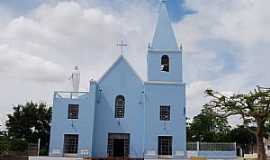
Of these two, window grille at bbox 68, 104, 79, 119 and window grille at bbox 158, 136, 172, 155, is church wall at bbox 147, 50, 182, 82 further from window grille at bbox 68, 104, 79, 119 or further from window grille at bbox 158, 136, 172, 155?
window grille at bbox 68, 104, 79, 119

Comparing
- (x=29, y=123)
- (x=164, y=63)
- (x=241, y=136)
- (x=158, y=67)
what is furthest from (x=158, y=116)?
(x=241, y=136)

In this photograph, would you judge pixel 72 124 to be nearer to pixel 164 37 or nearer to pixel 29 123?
pixel 164 37

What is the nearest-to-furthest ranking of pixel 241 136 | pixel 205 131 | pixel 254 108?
1. pixel 254 108
2. pixel 205 131
3. pixel 241 136

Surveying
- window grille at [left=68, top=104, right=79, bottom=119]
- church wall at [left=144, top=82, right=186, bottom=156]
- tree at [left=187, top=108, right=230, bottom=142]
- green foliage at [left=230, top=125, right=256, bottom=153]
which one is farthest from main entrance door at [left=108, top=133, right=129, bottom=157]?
Result: green foliage at [left=230, top=125, right=256, bottom=153]

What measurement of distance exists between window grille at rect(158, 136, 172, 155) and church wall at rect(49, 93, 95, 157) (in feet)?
16.8

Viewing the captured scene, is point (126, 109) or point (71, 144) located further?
point (126, 109)

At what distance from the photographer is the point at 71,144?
28.4 metres

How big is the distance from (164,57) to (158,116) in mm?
4792

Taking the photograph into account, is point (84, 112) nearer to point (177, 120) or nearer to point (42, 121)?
point (177, 120)

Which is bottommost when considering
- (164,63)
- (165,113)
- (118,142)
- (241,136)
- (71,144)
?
(71,144)

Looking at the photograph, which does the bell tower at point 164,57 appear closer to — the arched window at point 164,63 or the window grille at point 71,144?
the arched window at point 164,63

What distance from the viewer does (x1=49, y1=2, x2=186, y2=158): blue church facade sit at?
2833cm

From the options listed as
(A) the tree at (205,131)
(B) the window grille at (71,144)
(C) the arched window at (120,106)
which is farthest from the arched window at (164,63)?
(A) the tree at (205,131)

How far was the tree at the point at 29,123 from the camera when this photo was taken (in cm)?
4231
